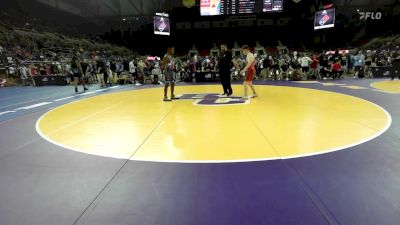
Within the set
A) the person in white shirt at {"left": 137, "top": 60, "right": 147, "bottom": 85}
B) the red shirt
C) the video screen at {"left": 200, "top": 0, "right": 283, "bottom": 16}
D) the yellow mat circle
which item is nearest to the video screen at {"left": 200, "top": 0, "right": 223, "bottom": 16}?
the video screen at {"left": 200, "top": 0, "right": 283, "bottom": 16}

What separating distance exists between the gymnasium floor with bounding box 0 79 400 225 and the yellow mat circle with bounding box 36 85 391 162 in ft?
0.07

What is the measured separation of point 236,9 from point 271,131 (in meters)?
15.2

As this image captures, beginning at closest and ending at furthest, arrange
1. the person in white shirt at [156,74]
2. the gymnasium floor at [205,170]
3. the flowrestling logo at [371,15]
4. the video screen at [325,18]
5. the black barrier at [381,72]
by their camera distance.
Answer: the gymnasium floor at [205,170], the person in white shirt at [156,74], the black barrier at [381,72], the video screen at [325,18], the flowrestling logo at [371,15]

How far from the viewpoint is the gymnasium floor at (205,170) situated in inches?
89.0

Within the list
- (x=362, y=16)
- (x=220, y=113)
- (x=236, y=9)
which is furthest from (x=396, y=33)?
(x=220, y=113)

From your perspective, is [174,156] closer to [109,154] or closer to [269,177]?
[109,154]

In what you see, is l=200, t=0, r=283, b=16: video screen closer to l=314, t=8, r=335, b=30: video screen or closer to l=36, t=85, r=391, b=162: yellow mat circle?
l=314, t=8, r=335, b=30: video screen

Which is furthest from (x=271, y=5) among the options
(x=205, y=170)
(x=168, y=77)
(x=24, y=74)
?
(x=205, y=170)

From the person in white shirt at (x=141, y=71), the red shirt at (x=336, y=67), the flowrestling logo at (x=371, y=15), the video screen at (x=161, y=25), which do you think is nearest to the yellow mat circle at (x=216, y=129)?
the person in white shirt at (x=141, y=71)

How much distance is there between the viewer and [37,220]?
2.22 m

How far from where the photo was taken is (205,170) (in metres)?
3.10

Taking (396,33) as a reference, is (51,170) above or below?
below

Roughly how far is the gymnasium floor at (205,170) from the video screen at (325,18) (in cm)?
1904

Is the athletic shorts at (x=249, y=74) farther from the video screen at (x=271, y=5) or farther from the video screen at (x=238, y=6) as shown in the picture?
the video screen at (x=271, y=5)
